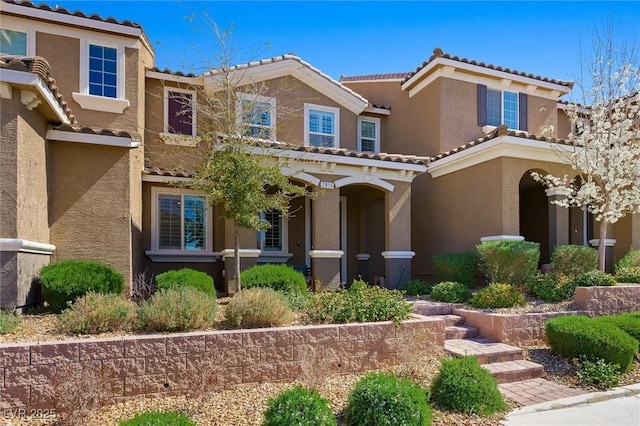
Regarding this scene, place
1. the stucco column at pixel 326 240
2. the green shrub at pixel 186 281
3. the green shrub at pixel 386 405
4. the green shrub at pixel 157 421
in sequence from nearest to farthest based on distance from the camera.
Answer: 1. the green shrub at pixel 157 421
2. the green shrub at pixel 386 405
3. the green shrub at pixel 186 281
4. the stucco column at pixel 326 240

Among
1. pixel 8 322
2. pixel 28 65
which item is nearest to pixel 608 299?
pixel 8 322

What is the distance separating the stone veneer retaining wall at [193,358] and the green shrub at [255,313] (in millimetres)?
389

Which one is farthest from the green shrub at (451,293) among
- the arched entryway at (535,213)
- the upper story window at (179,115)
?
the upper story window at (179,115)

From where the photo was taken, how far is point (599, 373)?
23.6 ft

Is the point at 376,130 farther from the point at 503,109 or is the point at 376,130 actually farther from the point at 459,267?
the point at 459,267

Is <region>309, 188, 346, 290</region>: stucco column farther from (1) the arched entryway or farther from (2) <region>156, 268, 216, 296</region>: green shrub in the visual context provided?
(1) the arched entryway

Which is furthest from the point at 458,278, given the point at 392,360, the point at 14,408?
the point at 14,408

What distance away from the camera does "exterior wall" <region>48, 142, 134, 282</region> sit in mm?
9234

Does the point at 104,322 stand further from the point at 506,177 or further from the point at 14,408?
the point at 506,177

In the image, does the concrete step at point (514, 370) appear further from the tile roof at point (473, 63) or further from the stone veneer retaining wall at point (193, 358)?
the tile roof at point (473, 63)

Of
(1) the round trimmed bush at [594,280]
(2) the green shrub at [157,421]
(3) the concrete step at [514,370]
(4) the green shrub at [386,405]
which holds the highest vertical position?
(1) the round trimmed bush at [594,280]

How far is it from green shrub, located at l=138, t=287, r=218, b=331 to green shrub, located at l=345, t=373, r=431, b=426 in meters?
2.69

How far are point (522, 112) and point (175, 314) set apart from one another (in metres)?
15.4

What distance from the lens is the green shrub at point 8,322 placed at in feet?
20.4
